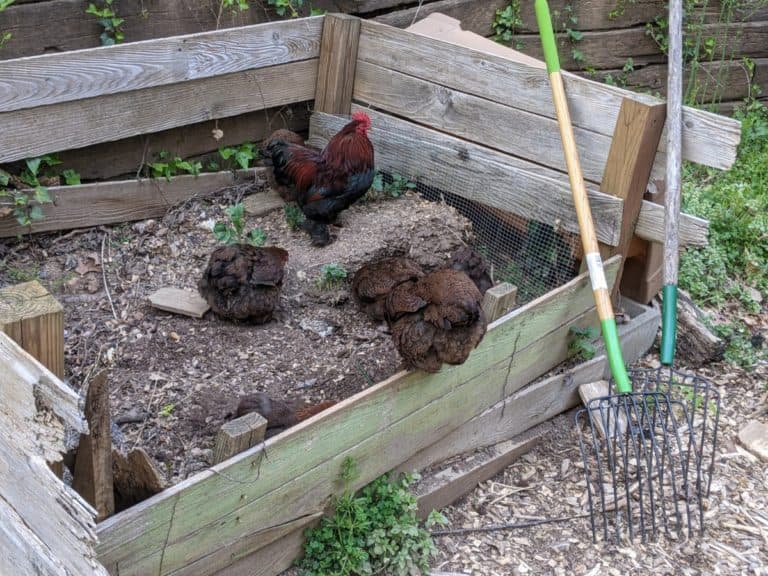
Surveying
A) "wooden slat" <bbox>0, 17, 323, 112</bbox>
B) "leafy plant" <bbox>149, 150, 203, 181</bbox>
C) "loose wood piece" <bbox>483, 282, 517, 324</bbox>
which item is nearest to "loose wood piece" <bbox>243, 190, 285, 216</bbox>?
"leafy plant" <bbox>149, 150, 203, 181</bbox>

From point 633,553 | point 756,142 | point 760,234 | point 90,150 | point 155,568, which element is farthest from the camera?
point 756,142

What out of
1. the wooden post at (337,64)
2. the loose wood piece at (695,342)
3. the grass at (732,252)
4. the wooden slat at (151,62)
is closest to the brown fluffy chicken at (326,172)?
the wooden post at (337,64)

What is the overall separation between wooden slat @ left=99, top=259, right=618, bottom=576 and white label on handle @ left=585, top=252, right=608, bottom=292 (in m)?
0.16

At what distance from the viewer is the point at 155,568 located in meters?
2.58

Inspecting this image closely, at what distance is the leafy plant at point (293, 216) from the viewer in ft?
16.0

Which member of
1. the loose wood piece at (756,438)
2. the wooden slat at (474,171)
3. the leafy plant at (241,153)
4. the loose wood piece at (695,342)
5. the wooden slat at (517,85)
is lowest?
the loose wood piece at (756,438)

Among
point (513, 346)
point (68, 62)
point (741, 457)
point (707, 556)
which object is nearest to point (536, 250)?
point (513, 346)

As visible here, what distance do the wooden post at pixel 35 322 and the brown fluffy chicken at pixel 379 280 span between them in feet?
6.17

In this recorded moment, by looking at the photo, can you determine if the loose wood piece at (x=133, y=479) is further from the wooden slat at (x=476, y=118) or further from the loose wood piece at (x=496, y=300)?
the wooden slat at (x=476, y=118)

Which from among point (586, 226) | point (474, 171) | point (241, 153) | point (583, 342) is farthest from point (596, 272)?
point (241, 153)

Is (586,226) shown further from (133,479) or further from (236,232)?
(133,479)

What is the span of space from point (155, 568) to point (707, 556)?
7.66 feet

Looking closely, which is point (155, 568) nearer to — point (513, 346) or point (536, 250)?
point (513, 346)

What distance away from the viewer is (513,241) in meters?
4.63
